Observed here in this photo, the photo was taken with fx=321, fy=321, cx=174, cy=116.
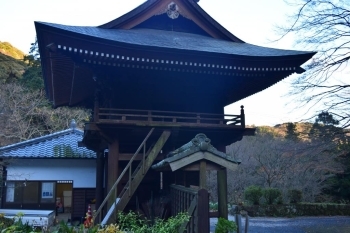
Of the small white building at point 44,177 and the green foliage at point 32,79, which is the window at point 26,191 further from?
the green foliage at point 32,79

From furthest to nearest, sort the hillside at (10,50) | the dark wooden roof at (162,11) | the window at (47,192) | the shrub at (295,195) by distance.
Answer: the hillside at (10,50) < the shrub at (295,195) < the window at (47,192) < the dark wooden roof at (162,11)

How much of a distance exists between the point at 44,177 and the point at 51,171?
362 millimetres

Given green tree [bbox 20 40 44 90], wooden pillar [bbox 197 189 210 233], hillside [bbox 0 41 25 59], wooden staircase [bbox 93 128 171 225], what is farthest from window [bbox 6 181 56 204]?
hillside [bbox 0 41 25 59]

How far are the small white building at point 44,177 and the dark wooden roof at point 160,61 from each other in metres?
4.43

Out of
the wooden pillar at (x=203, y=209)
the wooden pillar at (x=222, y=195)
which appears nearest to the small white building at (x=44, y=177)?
the wooden pillar at (x=222, y=195)

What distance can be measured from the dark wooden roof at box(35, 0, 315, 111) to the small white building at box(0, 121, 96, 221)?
4431mm

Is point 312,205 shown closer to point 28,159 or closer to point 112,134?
point 112,134

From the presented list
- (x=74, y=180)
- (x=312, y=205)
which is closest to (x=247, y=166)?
(x=312, y=205)

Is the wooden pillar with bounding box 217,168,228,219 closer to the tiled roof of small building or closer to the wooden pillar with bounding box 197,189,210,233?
the wooden pillar with bounding box 197,189,210,233

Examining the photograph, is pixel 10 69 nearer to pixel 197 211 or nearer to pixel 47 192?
pixel 47 192

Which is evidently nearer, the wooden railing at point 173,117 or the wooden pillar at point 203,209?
the wooden pillar at point 203,209

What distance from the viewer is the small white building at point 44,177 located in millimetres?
13453

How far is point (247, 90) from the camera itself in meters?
9.84

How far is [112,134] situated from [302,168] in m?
14.3
